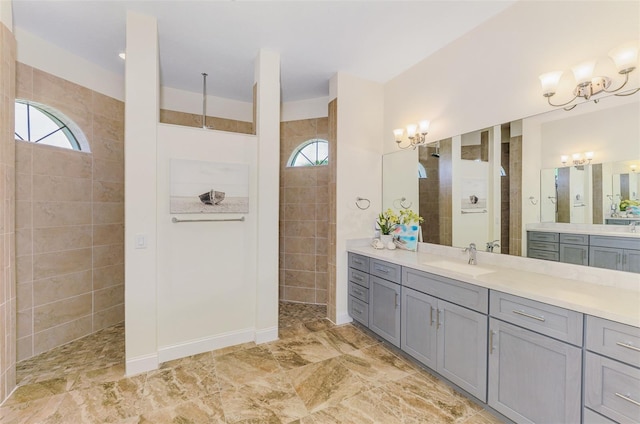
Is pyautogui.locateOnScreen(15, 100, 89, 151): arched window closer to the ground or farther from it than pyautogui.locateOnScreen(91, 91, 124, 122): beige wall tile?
closer to the ground

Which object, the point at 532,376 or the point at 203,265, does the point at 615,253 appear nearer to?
the point at 532,376

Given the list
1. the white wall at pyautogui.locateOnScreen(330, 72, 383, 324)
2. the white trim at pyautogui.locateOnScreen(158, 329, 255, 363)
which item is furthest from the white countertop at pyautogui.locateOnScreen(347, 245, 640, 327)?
the white trim at pyautogui.locateOnScreen(158, 329, 255, 363)

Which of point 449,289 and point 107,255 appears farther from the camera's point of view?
point 107,255

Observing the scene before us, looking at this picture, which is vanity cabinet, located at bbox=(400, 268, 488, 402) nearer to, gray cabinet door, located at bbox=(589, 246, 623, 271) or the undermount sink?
the undermount sink

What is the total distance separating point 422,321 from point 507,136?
1.66 m

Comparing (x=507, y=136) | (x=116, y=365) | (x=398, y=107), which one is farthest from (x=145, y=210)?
(x=507, y=136)

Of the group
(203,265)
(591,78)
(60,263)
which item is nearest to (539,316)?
(591,78)

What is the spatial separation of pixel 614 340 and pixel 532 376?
0.47 metres

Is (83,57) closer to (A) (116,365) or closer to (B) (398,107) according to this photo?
(A) (116,365)

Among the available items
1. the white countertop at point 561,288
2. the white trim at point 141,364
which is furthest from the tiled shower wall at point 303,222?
the white trim at point 141,364

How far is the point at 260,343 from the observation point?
2723 mm

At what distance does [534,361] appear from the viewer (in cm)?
150

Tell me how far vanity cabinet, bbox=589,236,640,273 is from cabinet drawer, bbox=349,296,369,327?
187cm

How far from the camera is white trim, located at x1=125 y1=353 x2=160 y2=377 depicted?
2.18 meters
